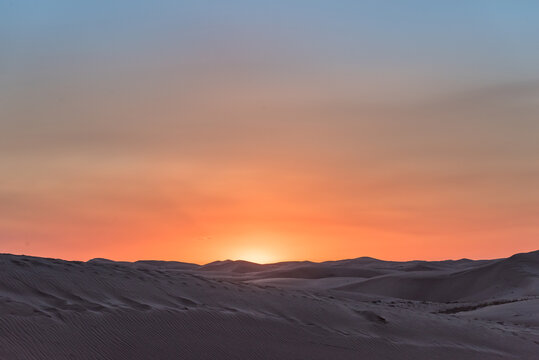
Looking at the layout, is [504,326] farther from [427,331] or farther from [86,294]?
[86,294]

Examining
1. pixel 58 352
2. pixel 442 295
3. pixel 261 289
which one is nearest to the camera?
pixel 58 352

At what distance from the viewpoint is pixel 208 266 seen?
A: 39.2 metres

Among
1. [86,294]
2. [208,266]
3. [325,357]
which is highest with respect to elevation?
[208,266]

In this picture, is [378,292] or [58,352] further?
[378,292]

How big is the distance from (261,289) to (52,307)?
12.2 ft

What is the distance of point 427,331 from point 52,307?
16.8 ft

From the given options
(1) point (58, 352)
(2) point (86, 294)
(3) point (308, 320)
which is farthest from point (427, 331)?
(1) point (58, 352)

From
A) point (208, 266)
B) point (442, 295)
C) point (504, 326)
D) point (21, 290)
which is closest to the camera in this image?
point (21, 290)

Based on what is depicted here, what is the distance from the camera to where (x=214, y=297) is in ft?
31.2

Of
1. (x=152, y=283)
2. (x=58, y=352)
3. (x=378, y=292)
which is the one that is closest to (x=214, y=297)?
(x=152, y=283)

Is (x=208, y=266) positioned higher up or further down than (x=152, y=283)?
higher up

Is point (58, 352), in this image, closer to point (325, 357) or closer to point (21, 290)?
point (21, 290)

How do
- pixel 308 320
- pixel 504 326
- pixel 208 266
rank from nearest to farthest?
1. pixel 308 320
2. pixel 504 326
3. pixel 208 266

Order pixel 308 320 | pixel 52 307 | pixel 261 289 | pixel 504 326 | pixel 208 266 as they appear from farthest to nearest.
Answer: pixel 208 266, pixel 504 326, pixel 261 289, pixel 308 320, pixel 52 307
